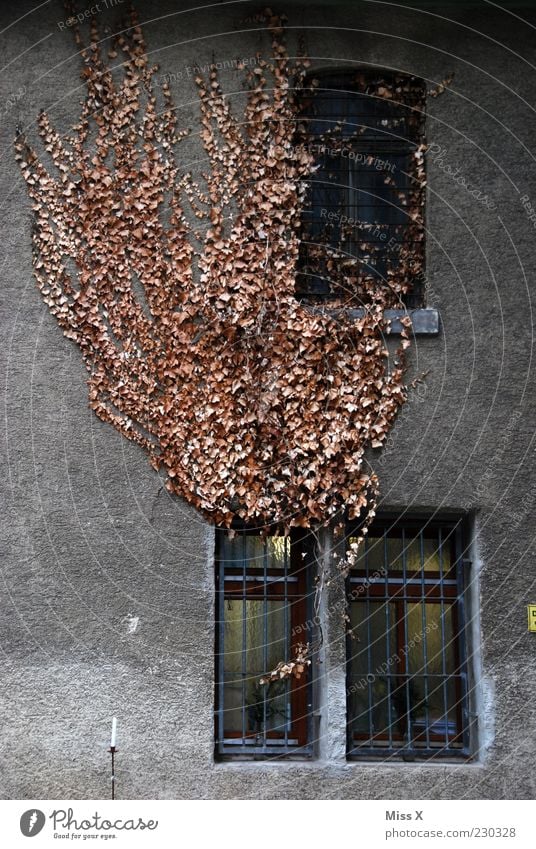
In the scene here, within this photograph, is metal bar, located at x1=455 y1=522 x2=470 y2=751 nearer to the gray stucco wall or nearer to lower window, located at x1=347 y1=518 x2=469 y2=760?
lower window, located at x1=347 y1=518 x2=469 y2=760

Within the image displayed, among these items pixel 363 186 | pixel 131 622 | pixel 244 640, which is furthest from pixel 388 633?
pixel 363 186

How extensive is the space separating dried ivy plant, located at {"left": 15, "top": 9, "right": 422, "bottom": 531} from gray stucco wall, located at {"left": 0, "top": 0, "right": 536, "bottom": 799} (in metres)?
0.18

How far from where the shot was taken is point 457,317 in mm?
8312

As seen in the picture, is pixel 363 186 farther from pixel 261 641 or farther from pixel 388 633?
pixel 261 641

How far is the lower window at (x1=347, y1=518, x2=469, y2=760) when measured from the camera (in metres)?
8.06

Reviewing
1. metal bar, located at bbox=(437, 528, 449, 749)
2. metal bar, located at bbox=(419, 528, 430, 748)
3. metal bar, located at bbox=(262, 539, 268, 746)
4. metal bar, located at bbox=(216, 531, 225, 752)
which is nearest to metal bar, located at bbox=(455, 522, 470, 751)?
metal bar, located at bbox=(437, 528, 449, 749)

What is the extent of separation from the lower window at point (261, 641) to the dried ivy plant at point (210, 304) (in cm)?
28

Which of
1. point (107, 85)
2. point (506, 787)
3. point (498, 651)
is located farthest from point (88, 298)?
point (506, 787)

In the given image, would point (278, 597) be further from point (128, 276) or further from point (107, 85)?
point (107, 85)

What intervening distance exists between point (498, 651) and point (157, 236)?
12.8 ft

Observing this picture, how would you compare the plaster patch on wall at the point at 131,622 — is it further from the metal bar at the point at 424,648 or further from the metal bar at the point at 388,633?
the metal bar at the point at 424,648

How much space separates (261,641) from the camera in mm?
8117

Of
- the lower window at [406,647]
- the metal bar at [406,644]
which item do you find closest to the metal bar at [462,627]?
the lower window at [406,647]

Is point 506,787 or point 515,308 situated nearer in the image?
point 506,787
